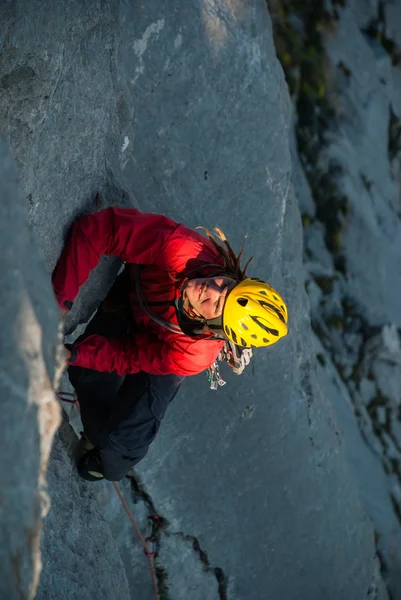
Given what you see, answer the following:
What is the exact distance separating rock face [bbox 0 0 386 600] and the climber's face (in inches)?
29.9

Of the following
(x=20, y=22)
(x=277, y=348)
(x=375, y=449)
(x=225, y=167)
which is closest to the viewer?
(x=20, y=22)

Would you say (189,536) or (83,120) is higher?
(83,120)

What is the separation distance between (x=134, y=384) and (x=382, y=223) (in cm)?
710

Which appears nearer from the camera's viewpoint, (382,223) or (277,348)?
(277,348)

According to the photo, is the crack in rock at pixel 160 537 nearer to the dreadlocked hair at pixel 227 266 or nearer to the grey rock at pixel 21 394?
the dreadlocked hair at pixel 227 266

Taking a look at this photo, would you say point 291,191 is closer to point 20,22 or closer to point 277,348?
point 277,348

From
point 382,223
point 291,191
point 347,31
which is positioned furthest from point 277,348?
point 347,31

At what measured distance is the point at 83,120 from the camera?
3.58 metres

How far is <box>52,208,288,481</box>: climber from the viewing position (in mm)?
3561

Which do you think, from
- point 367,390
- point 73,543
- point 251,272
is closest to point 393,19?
point 367,390

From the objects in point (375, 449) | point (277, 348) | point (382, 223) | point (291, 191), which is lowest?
point (375, 449)

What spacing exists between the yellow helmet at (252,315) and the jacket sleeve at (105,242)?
2.01ft

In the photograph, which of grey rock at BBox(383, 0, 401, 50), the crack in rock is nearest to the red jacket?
the crack in rock

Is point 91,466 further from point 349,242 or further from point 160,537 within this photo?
point 349,242
